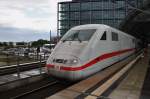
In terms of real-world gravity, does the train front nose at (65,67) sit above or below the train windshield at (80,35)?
below

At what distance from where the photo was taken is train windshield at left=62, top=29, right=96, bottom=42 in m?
10.8

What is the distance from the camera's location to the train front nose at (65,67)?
914 cm

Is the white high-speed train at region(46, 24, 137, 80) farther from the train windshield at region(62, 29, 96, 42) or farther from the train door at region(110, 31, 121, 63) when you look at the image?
the train door at region(110, 31, 121, 63)

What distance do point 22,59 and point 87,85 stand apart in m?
13.3

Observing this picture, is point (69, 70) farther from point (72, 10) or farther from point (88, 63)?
point (72, 10)

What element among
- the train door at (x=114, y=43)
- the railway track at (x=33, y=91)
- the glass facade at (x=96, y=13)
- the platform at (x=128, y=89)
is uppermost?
the glass facade at (x=96, y=13)

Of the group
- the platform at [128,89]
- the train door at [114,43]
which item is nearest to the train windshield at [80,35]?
the train door at [114,43]

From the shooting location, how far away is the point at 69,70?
9.15 metres

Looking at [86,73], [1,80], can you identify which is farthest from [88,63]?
[1,80]

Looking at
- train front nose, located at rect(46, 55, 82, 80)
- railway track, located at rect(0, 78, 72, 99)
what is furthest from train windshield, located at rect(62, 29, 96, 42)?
railway track, located at rect(0, 78, 72, 99)

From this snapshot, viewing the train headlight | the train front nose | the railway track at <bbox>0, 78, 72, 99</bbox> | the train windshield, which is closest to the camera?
the railway track at <bbox>0, 78, 72, 99</bbox>

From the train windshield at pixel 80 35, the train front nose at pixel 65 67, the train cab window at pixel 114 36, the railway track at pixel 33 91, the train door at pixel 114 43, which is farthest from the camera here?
the train cab window at pixel 114 36

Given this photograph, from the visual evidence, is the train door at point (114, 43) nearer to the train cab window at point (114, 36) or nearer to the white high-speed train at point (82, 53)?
the train cab window at point (114, 36)

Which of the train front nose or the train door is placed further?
the train door
